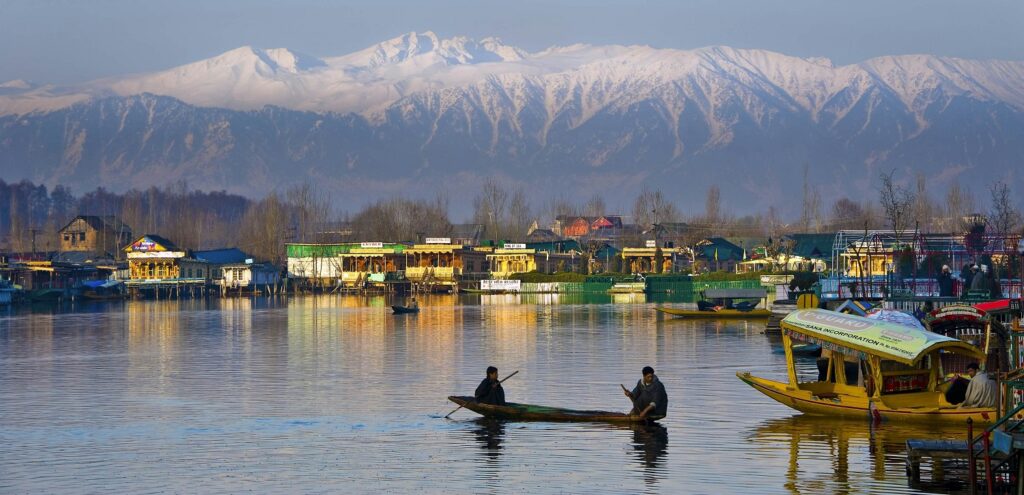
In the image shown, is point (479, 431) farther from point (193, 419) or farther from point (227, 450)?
point (193, 419)

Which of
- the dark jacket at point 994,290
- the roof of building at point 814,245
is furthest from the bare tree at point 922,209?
the dark jacket at point 994,290

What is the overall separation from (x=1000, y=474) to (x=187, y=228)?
173 meters

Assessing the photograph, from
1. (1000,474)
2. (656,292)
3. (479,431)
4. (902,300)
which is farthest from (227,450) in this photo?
(656,292)

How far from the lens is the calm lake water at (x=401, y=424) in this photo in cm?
2477

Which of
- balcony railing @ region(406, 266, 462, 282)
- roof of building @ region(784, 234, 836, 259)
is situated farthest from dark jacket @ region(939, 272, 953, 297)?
balcony railing @ region(406, 266, 462, 282)

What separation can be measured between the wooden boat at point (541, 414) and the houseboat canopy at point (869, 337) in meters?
3.67

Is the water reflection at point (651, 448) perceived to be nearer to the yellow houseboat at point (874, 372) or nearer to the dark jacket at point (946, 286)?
the yellow houseboat at point (874, 372)

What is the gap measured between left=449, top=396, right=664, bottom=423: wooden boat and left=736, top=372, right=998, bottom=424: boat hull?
3.21 m

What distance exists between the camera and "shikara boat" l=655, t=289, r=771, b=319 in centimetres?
8062

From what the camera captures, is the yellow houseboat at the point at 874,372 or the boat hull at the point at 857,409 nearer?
the boat hull at the point at 857,409

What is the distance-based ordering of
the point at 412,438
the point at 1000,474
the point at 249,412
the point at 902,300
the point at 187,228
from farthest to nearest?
the point at 187,228, the point at 902,300, the point at 249,412, the point at 412,438, the point at 1000,474

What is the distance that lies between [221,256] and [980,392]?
488 ft

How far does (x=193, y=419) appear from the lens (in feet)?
110

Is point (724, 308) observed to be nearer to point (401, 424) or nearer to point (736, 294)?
point (736, 294)
